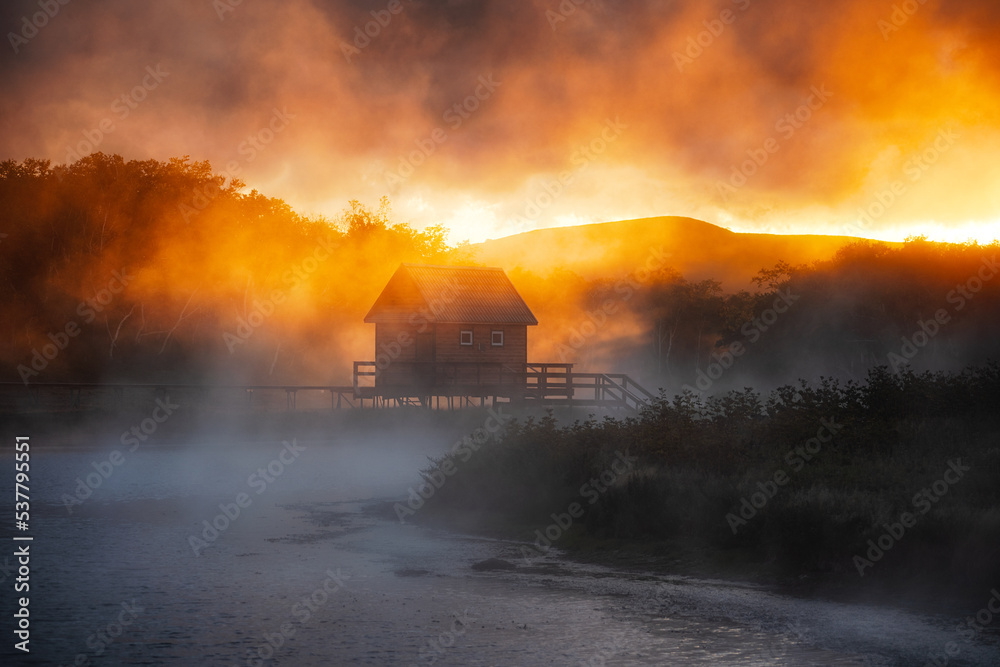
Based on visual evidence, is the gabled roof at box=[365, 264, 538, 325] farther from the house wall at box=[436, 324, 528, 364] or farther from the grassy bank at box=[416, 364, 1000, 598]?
the grassy bank at box=[416, 364, 1000, 598]

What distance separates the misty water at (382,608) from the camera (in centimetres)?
1096

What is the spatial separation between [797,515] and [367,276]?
224ft

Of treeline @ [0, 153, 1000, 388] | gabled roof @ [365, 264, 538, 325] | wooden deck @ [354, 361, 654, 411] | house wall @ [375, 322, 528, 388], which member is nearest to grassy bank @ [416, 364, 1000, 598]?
wooden deck @ [354, 361, 654, 411]

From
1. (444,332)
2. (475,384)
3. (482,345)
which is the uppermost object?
(444,332)

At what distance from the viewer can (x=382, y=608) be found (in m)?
13.1

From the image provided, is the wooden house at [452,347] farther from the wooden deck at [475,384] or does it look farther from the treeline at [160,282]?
the treeline at [160,282]

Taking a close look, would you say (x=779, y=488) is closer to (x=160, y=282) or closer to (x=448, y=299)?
(x=448, y=299)

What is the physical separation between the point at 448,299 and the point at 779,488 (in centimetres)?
3817

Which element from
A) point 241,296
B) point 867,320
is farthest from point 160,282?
point 867,320

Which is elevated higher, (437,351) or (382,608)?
(437,351)

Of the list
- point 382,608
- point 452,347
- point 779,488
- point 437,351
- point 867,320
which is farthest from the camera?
point 867,320

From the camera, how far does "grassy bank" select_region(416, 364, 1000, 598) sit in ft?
46.2

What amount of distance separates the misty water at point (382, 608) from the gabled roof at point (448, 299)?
31913 mm

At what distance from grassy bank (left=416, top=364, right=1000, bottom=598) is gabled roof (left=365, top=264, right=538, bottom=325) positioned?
27.3 meters
